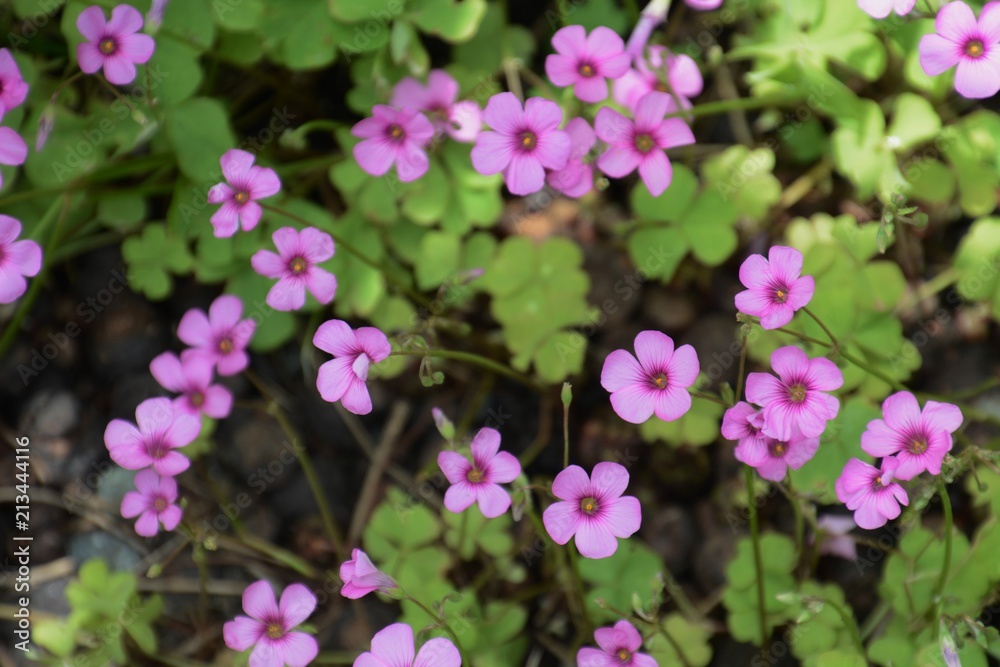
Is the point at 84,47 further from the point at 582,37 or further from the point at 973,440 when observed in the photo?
the point at 973,440

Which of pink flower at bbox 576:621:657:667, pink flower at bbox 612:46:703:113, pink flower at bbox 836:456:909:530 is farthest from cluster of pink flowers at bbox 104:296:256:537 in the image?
pink flower at bbox 836:456:909:530

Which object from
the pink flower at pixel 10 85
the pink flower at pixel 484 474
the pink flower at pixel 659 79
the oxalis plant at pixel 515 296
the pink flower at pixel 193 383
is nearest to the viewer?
the pink flower at pixel 484 474

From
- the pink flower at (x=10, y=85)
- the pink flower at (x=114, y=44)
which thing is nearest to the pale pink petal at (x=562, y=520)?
the pink flower at (x=114, y=44)

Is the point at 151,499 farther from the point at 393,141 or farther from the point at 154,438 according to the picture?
the point at 393,141

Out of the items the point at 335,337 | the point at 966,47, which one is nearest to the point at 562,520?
the point at 335,337

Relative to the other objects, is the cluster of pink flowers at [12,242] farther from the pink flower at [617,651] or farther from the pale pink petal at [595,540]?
the pink flower at [617,651]

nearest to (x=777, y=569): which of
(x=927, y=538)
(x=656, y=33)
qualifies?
(x=927, y=538)

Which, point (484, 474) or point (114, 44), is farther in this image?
point (114, 44)
